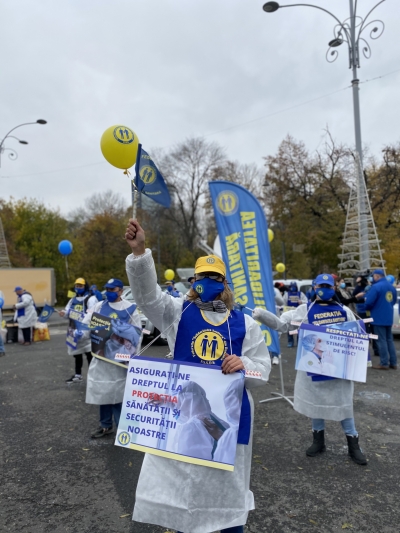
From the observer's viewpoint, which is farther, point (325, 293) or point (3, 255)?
point (3, 255)

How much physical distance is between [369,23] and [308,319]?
1007 centimetres

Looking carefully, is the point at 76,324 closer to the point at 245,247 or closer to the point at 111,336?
the point at 111,336

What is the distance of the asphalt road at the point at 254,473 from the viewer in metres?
3.17

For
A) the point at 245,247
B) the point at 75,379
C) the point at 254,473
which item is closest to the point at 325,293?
the point at 245,247

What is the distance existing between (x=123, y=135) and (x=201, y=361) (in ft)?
7.00

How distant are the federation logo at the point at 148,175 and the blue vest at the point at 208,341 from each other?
100 cm

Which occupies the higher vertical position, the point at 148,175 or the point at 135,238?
the point at 148,175

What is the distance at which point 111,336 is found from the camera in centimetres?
493

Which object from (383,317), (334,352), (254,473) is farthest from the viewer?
(383,317)

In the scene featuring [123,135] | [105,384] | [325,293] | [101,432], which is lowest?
[101,432]

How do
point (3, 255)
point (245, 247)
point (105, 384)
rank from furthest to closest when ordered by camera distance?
point (3, 255)
point (245, 247)
point (105, 384)

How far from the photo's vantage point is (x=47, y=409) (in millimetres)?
6023

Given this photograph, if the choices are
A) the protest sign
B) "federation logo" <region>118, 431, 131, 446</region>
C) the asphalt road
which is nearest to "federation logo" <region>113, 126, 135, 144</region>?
"federation logo" <region>118, 431, 131, 446</region>

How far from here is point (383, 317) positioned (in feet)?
27.6
